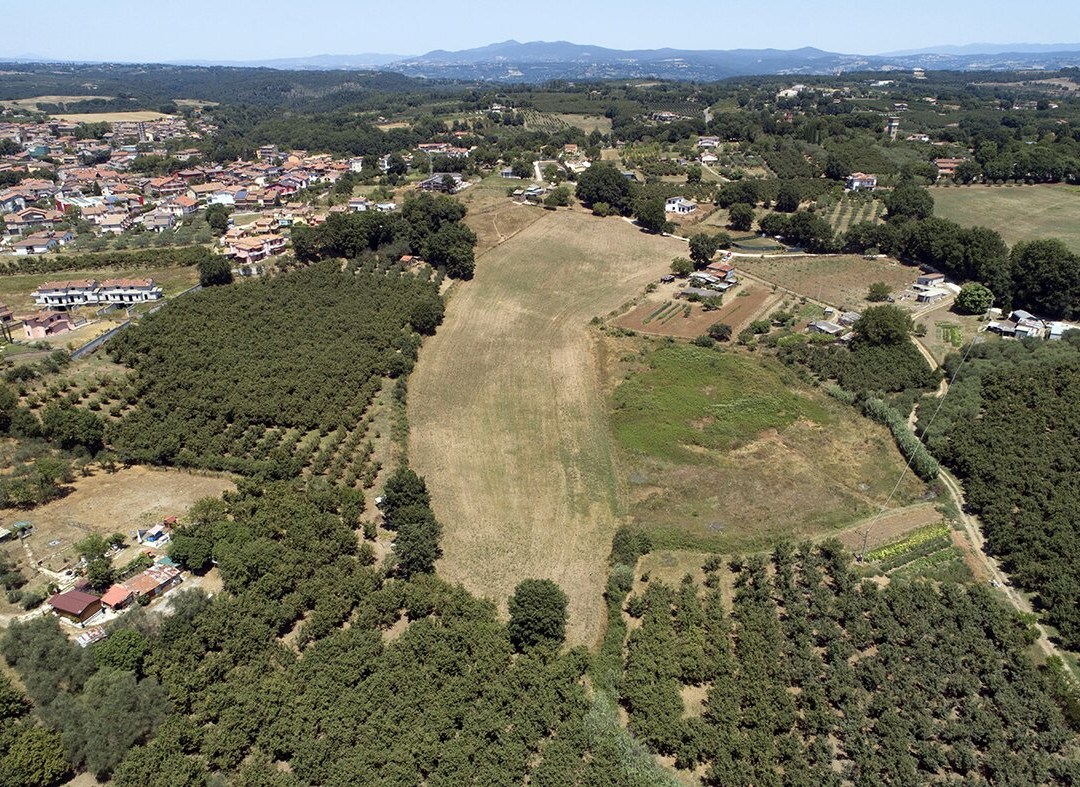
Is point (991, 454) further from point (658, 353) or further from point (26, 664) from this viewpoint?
point (26, 664)

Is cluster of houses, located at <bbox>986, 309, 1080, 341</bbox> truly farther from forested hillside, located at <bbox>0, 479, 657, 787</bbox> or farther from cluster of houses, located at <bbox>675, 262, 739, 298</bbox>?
forested hillside, located at <bbox>0, 479, 657, 787</bbox>

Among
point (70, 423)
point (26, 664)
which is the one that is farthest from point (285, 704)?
point (70, 423)

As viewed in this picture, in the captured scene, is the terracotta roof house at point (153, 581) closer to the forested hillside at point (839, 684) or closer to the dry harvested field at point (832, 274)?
the forested hillside at point (839, 684)

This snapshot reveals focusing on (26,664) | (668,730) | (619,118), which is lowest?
(668,730)

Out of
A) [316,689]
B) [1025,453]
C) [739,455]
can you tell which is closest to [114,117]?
[739,455]

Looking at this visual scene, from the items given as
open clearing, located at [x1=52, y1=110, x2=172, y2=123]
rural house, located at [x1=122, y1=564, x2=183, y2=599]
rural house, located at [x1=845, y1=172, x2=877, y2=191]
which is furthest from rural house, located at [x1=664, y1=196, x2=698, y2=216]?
open clearing, located at [x1=52, y1=110, x2=172, y2=123]

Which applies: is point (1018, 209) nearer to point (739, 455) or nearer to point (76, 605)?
point (739, 455)
